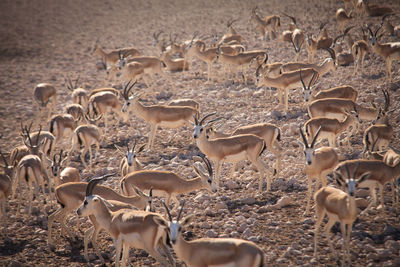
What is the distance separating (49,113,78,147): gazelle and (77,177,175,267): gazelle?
5.34m

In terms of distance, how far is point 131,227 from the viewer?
6871 millimetres

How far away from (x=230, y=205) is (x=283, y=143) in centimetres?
308

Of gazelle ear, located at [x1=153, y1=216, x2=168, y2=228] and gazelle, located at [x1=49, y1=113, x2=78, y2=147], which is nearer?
gazelle ear, located at [x1=153, y1=216, x2=168, y2=228]

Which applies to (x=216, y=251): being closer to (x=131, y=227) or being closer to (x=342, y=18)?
(x=131, y=227)

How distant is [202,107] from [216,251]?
8.44 meters

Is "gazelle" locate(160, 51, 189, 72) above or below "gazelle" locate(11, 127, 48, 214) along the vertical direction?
above

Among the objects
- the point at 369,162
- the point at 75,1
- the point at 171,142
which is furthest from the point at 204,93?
the point at 75,1

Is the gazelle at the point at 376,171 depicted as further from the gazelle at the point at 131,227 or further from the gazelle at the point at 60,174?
the gazelle at the point at 60,174

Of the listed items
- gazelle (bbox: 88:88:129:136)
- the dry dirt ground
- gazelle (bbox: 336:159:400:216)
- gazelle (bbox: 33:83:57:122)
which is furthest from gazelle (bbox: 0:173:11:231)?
gazelle (bbox: 33:83:57:122)

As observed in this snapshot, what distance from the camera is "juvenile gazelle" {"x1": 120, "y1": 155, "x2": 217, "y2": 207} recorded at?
857 centimetres

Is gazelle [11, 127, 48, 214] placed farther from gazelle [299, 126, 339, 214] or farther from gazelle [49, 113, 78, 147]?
gazelle [299, 126, 339, 214]

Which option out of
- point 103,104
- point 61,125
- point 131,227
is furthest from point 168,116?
point 131,227

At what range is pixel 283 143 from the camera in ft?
36.4

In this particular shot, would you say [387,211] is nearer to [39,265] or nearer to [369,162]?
[369,162]
